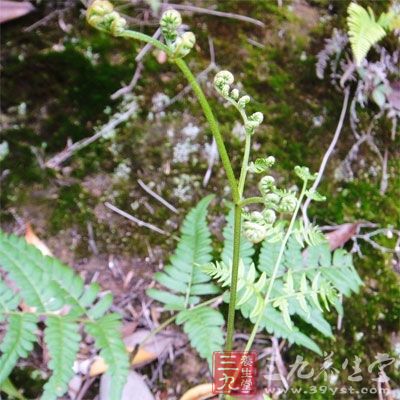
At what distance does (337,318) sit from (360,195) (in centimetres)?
61

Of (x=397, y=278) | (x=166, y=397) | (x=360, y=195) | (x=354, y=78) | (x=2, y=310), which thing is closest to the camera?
(x=2, y=310)

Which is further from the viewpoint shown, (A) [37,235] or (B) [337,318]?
(A) [37,235]

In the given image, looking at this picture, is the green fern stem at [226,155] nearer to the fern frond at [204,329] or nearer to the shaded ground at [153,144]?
the fern frond at [204,329]

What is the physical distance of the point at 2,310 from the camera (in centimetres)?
210

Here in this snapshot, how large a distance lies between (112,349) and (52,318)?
0.26 meters

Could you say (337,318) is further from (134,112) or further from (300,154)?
(134,112)

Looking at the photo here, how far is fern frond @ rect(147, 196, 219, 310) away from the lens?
2.25m

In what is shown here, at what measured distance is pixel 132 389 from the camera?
7.44 ft

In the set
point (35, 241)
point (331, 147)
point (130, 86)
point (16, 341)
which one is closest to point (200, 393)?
point (16, 341)

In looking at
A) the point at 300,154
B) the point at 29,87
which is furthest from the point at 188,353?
the point at 29,87

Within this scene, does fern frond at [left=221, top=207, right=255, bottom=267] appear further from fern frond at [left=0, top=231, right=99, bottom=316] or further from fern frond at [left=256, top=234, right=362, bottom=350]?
fern frond at [left=0, top=231, right=99, bottom=316]

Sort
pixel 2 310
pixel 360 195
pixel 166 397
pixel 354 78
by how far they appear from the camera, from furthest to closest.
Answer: pixel 354 78, pixel 360 195, pixel 166 397, pixel 2 310

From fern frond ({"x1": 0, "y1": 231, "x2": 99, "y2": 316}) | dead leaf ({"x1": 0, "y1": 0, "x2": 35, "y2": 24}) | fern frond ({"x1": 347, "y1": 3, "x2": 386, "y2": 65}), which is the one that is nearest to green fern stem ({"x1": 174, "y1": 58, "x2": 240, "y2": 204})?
fern frond ({"x1": 0, "y1": 231, "x2": 99, "y2": 316})

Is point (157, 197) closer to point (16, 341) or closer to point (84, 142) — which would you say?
point (84, 142)
